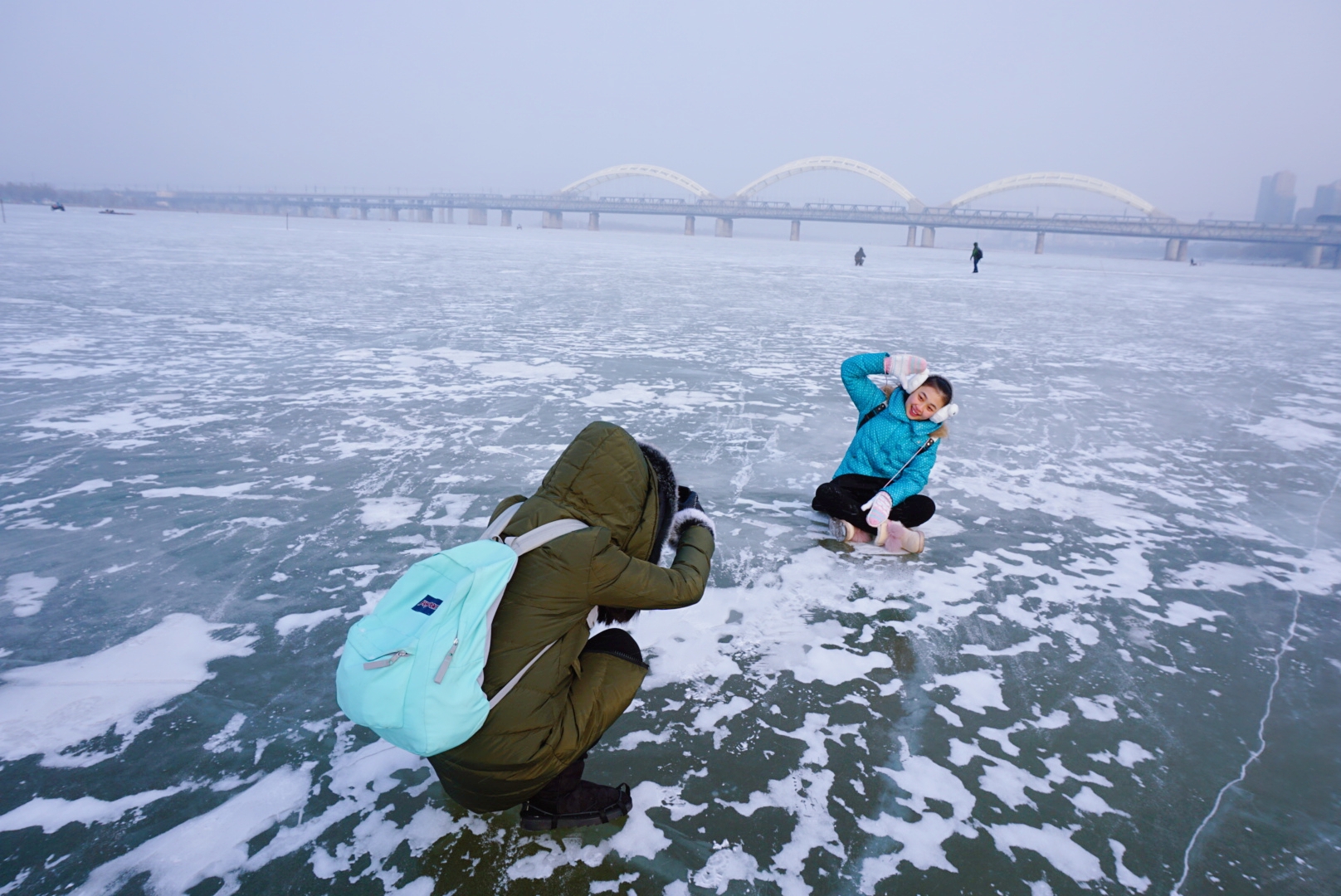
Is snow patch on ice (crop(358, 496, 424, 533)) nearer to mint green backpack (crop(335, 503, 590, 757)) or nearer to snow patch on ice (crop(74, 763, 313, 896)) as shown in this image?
snow patch on ice (crop(74, 763, 313, 896))

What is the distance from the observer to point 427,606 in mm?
1828

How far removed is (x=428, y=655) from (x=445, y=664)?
5 cm

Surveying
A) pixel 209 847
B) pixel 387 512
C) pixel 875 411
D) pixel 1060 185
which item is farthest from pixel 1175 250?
pixel 209 847

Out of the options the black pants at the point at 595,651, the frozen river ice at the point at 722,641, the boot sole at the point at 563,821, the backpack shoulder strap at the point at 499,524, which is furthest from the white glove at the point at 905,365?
the boot sole at the point at 563,821

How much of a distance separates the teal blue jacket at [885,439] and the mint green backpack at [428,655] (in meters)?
3.15

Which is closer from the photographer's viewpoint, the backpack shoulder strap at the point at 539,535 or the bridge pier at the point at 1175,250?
the backpack shoulder strap at the point at 539,535

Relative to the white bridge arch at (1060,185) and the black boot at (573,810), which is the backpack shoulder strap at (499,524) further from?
the white bridge arch at (1060,185)

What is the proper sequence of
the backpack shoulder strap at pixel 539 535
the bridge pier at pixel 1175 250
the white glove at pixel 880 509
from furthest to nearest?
the bridge pier at pixel 1175 250 < the white glove at pixel 880 509 < the backpack shoulder strap at pixel 539 535

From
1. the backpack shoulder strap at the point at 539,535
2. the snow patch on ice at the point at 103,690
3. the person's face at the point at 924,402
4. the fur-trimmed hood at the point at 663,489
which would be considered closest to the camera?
the backpack shoulder strap at the point at 539,535

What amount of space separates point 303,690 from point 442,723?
1533 millimetres

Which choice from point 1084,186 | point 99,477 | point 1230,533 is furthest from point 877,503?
point 1084,186

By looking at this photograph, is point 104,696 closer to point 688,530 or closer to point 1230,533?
point 688,530

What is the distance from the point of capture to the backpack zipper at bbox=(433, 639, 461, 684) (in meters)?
1.79

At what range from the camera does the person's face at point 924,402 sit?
427cm
